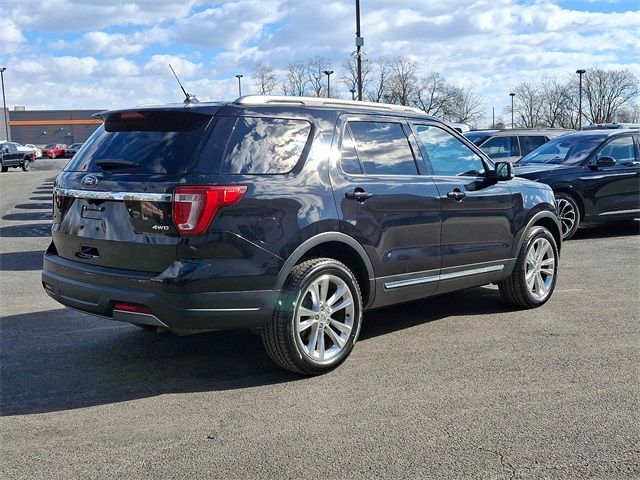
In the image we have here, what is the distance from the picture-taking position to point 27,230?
12711 mm

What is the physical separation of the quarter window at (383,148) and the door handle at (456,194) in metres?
0.39

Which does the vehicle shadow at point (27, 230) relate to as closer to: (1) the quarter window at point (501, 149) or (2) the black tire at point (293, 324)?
(2) the black tire at point (293, 324)

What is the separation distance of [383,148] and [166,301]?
2.15 meters

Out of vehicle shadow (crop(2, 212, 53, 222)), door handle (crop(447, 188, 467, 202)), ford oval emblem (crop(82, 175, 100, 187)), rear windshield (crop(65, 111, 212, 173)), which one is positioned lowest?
vehicle shadow (crop(2, 212, 53, 222))

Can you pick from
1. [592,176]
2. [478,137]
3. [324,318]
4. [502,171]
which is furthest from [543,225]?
[478,137]

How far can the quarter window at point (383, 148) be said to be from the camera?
17.3 ft

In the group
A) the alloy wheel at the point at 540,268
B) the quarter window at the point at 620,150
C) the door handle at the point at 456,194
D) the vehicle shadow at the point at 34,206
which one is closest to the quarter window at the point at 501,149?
the quarter window at the point at 620,150

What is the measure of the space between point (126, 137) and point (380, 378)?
240cm

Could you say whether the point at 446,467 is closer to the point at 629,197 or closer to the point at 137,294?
the point at 137,294

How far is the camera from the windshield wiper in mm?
4602

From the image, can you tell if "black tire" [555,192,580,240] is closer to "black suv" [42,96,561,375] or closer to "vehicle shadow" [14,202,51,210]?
"black suv" [42,96,561,375]

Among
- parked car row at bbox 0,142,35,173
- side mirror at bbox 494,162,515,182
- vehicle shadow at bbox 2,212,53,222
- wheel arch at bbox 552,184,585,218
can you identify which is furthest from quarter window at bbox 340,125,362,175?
parked car row at bbox 0,142,35,173

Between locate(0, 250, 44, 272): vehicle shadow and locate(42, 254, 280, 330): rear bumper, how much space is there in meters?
4.83

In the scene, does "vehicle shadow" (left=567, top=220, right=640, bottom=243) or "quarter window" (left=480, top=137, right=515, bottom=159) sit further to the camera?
"quarter window" (left=480, top=137, right=515, bottom=159)
